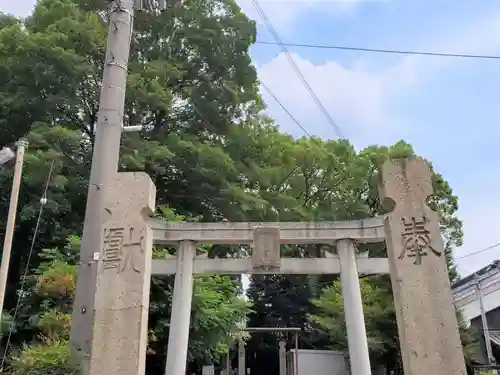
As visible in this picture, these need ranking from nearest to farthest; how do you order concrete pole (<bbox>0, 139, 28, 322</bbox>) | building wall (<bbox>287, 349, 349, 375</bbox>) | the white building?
1. concrete pole (<bbox>0, 139, 28, 322</bbox>)
2. building wall (<bbox>287, 349, 349, 375</bbox>)
3. the white building

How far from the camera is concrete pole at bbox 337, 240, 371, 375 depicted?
10.2 meters

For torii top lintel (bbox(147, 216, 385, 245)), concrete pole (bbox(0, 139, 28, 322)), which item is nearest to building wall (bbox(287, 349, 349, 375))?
torii top lintel (bbox(147, 216, 385, 245))

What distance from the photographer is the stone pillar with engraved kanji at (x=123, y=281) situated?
5934 mm

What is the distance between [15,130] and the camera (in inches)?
659

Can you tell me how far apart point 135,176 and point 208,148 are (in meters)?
9.56

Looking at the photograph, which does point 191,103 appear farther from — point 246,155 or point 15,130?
point 15,130

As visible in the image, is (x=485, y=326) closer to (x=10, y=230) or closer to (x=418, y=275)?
(x=418, y=275)

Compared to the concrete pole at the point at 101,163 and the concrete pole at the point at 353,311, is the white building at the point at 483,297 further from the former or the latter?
the concrete pole at the point at 101,163

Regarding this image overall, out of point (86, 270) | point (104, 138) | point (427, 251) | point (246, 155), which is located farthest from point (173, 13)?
point (427, 251)

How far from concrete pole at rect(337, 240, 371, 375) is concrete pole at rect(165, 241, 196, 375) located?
332cm

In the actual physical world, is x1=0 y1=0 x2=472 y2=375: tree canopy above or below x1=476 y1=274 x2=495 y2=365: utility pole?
above

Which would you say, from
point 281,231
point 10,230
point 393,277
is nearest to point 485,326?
point 281,231

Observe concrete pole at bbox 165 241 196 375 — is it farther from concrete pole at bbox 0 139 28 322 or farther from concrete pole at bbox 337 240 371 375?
concrete pole at bbox 0 139 28 322

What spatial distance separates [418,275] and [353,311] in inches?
194
